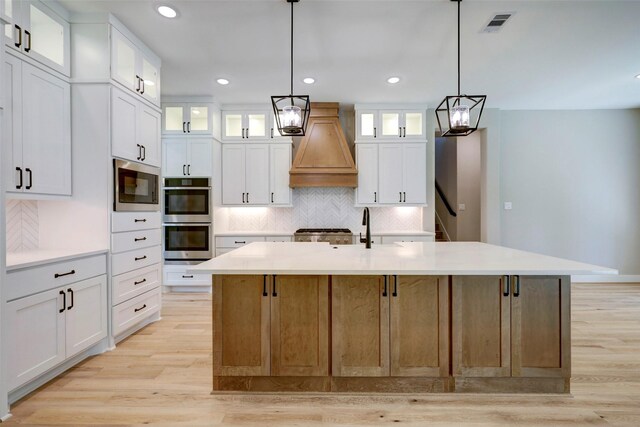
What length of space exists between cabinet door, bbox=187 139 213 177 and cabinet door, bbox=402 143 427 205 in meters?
2.92

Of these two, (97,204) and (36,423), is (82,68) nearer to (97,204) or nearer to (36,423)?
(97,204)

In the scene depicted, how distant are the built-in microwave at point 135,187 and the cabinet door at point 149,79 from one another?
29.4 inches

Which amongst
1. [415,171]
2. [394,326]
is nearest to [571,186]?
[415,171]

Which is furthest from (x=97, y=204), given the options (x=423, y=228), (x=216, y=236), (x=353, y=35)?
(x=423, y=228)

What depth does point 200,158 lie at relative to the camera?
15.6 feet

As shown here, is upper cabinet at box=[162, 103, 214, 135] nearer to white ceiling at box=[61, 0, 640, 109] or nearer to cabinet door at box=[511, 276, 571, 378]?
white ceiling at box=[61, 0, 640, 109]

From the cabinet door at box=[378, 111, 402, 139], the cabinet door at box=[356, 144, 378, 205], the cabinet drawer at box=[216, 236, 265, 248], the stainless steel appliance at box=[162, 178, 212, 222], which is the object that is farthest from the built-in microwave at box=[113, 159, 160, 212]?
the cabinet door at box=[378, 111, 402, 139]

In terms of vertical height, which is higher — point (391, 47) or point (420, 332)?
point (391, 47)

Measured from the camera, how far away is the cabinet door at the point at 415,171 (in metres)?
4.99

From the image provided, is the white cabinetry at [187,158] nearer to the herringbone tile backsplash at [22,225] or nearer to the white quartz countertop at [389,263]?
the herringbone tile backsplash at [22,225]

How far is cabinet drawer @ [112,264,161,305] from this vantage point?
9.52 ft

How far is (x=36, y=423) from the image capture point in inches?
73.8

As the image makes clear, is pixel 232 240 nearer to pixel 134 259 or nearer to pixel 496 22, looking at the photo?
pixel 134 259

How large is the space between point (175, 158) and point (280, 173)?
1.54 meters
